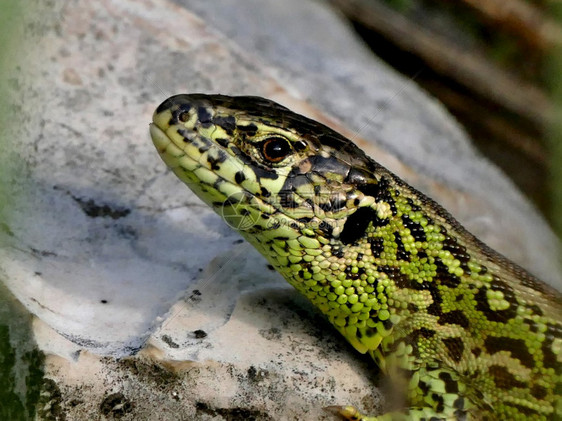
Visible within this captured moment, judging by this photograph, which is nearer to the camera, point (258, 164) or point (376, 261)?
point (258, 164)

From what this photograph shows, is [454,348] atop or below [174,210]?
atop

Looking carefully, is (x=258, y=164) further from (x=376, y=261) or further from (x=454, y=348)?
(x=454, y=348)

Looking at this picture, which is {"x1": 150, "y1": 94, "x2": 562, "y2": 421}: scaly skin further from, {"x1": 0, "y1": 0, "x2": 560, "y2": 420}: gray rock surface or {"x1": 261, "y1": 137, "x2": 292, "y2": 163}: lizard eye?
{"x1": 0, "y1": 0, "x2": 560, "y2": 420}: gray rock surface

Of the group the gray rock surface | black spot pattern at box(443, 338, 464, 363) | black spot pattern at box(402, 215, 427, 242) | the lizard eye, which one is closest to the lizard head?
the lizard eye

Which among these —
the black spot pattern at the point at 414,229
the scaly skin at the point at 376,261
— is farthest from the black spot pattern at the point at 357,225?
the black spot pattern at the point at 414,229

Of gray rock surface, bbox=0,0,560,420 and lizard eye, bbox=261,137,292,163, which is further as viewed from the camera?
lizard eye, bbox=261,137,292,163

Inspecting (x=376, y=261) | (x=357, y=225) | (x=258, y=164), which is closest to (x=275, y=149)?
(x=258, y=164)

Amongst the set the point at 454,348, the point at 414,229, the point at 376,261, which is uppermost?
the point at 414,229
